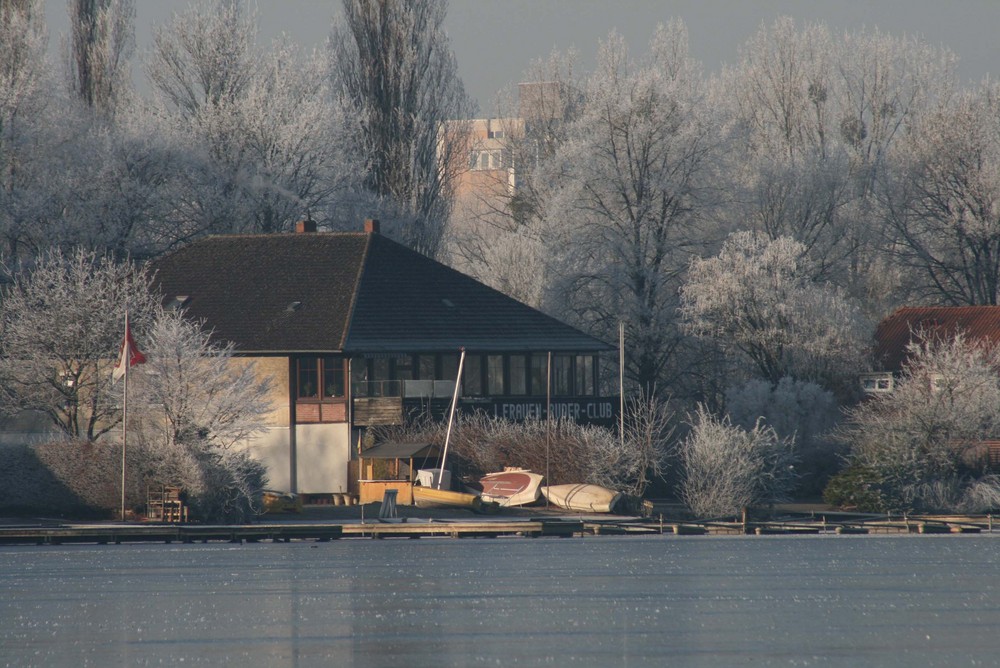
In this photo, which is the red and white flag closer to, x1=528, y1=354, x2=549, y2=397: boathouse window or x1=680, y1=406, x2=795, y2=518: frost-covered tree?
x1=528, y1=354, x2=549, y2=397: boathouse window

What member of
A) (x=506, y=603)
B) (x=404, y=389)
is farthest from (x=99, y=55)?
(x=506, y=603)

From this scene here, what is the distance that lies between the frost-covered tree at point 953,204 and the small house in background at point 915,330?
6578 mm

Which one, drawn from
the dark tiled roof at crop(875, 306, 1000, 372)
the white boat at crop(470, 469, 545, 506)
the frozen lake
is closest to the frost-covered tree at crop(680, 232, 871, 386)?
the dark tiled roof at crop(875, 306, 1000, 372)

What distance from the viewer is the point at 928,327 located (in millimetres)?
67875

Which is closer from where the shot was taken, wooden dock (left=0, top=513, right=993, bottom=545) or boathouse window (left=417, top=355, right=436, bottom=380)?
wooden dock (left=0, top=513, right=993, bottom=545)

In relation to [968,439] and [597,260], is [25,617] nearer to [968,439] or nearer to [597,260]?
[968,439]

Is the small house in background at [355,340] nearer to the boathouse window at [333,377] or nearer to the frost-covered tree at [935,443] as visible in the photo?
the boathouse window at [333,377]

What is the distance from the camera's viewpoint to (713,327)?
65.2 metres

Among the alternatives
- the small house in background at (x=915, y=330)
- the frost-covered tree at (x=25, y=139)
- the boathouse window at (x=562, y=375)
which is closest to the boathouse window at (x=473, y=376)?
the boathouse window at (x=562, y=375)

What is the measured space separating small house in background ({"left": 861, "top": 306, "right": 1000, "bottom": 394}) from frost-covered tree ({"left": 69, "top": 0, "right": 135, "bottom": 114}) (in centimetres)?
3415

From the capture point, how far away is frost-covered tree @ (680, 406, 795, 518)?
52.0 meters

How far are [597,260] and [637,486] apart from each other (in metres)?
14.4

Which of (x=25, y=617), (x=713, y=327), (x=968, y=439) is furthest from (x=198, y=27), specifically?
(x=25, y=617)

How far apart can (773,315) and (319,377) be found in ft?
57.9
